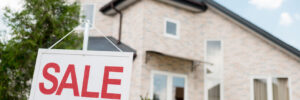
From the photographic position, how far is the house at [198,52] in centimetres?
1097

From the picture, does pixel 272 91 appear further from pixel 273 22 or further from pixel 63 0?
pixel 63 0

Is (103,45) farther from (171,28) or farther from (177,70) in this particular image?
(177,70)

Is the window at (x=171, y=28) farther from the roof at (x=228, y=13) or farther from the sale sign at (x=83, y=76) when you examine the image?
the sale sign at (x=83, y=76)

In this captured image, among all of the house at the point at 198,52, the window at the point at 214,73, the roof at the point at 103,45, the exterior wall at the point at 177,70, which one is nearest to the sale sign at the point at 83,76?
the house at the point at 198,52

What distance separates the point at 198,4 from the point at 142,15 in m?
2.75

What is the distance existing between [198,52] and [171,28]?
1682 mm

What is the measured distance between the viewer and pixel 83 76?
3.31 meters

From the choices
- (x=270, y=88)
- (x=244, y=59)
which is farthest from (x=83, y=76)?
(x=244, y=59)

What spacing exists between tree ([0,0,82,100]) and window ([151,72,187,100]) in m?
3.91

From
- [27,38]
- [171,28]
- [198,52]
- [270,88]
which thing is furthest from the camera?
[198,52]

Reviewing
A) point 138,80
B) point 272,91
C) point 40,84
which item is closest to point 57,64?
point 40,84

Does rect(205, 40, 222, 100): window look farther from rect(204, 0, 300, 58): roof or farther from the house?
rect(204, 0, 300, 58): roof

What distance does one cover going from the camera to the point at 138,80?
1063 cm

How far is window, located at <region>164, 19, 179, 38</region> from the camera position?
465 inches
